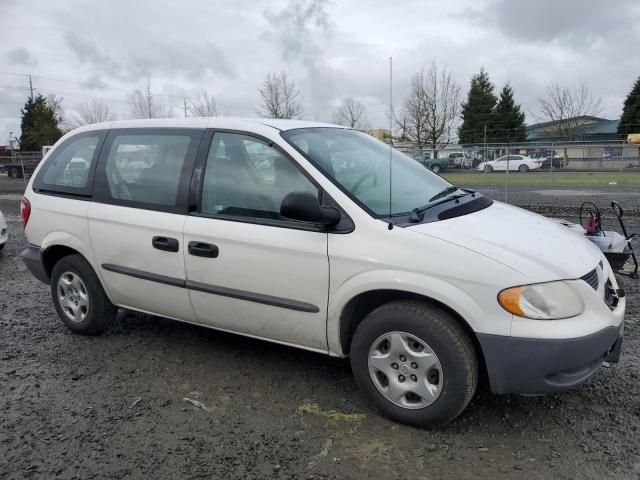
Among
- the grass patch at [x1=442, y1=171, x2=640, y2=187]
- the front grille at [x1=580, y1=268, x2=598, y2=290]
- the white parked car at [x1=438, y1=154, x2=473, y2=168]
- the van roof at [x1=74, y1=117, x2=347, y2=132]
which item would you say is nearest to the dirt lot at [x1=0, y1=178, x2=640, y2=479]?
the front grille at [x1=580, y1=268, x2=598, y2=290]

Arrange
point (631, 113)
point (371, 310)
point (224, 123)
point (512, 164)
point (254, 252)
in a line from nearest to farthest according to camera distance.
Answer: point (371, 310) → point (254, 252) → point (224, 123) → point (512, 164) → point (631, 113)

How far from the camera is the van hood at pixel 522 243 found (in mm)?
2797

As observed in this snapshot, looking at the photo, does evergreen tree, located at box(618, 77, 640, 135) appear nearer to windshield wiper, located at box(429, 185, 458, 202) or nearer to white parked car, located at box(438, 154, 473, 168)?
white parked car, located at box(438, 154, 473, 168)

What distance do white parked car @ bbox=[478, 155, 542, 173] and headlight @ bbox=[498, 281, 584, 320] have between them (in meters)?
12.4

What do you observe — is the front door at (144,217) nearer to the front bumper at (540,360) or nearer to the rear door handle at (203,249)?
the rear door handle at (203,249)

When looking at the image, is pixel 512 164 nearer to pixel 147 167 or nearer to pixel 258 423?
pixel 147 167

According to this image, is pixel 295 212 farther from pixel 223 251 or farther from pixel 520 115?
pixel 520 115

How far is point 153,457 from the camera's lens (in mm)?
2848

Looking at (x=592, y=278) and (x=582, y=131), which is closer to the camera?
(x=592, y=278)

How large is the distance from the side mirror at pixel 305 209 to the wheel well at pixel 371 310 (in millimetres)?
499

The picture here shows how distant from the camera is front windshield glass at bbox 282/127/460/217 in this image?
336cm

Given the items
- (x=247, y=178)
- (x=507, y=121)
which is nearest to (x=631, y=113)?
(x=507, y=121)

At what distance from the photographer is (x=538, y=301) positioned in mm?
2734

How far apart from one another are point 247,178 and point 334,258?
0.91 m
